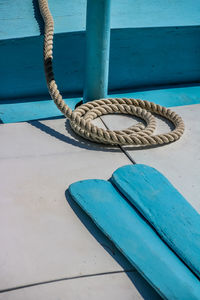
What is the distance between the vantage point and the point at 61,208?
1.23m

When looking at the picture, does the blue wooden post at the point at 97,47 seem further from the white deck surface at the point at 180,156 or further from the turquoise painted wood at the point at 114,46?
the turquoise painted wood at the point at 114,46

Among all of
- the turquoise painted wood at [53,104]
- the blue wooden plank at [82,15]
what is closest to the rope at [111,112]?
the blue wooden plank at [82,15]

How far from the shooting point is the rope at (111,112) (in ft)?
5.10

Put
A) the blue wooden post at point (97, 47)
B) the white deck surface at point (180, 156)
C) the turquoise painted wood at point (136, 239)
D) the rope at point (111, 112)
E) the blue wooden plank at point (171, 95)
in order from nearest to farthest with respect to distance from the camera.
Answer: the turquoise painted wood at point (136, 239)
the white deck surface at point (180, 156)
the rope at point (111, 112)
the blue wooden post at point (97, 47)
the blue wooden plank at point (171, 95)

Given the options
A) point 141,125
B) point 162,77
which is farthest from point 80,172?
point 162,77

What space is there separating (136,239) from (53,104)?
1.09 m

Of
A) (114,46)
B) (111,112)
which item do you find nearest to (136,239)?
(111,112)

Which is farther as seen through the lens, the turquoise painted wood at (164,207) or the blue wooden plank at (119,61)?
the blue wooden plank at (119,61)

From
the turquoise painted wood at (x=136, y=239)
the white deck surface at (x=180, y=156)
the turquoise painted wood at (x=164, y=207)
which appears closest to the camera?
the turquoise painted wood at (x=136, y=239)

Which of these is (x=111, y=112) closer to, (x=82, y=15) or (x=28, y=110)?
(x=28, y=110)

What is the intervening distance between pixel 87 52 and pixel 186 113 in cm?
49

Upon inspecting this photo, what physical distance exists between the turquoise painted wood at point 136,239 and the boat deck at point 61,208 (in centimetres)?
3

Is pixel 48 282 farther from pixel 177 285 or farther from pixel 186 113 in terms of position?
pixel 186 113

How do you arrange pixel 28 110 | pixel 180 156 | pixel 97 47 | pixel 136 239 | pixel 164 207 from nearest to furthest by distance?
pixel 136 239 → pixel 164 207 → pixel 180 156 → pixel 97 47 → pixel 28 110
